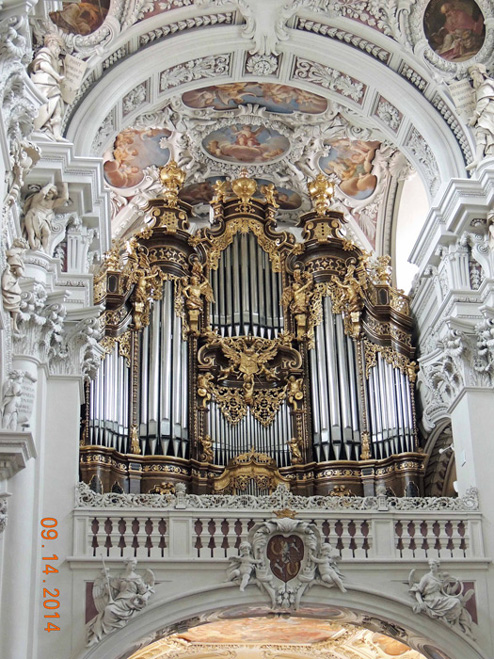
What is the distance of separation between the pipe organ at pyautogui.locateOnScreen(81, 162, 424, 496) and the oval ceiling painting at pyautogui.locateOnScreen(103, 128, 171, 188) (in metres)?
0.67

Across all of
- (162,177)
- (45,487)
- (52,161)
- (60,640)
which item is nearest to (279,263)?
(162,177)

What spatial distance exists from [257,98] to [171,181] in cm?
204

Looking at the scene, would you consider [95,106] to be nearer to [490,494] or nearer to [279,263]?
[279,263]

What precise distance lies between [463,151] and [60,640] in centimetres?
908

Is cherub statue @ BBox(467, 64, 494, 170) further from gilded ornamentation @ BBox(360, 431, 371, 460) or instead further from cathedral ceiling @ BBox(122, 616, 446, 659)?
cathedral ceiling @ BBox(122, 616, 446, 659)

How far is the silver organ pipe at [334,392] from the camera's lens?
18.0m

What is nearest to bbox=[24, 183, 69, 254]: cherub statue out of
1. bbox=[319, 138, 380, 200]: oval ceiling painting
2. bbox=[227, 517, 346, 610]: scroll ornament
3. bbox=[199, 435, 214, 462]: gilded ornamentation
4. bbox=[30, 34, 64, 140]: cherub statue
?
bbox=[30, 34, 64, 140]: cherub statue

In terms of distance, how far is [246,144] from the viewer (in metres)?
20.5

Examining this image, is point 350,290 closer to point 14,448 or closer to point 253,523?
point 253,523

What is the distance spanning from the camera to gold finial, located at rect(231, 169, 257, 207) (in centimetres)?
2009

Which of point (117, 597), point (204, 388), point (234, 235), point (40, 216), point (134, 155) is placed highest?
point (134, 155)

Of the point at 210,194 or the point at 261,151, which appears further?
the point at 210,194

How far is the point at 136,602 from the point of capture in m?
13.7

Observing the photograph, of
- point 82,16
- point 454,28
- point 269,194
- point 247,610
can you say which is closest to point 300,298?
point 269,194
